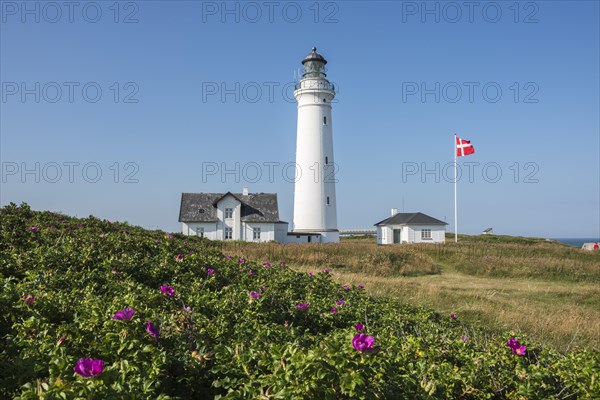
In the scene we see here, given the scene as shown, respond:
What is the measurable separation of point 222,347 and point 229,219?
124 feet

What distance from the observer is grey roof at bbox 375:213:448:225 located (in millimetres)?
44062

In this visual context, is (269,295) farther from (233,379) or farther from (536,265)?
(536,265)

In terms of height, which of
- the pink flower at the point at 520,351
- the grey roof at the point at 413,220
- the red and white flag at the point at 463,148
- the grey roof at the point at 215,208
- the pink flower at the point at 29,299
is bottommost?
the pink flower at the point at 520,351

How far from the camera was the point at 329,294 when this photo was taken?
693 cm

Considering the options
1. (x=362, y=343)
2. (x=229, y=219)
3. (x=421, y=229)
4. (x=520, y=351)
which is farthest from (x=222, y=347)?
(x=421, y=229)

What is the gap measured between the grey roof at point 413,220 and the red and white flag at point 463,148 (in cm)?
877

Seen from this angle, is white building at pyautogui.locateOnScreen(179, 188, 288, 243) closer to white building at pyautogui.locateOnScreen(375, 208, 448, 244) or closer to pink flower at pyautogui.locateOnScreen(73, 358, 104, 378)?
white building at pyautogui.locateOnScreen(375, 208, 448, 244)

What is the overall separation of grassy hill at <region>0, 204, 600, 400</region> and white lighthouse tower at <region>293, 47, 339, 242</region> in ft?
97.7

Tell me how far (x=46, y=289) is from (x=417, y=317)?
14.6 ft

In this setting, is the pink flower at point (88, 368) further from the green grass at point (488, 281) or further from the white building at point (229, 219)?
the white building at point (229, 219)

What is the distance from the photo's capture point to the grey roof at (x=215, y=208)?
40281 millimetres

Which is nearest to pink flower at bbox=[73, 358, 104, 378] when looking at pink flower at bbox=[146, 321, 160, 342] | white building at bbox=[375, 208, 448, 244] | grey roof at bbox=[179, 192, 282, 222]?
pink flower at bbox=[146, 321, 160, 342]

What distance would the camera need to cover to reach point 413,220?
44188 millimetres

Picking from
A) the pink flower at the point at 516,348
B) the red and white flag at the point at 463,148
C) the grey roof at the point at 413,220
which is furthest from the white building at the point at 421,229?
the pink flower at the point at 516,348
